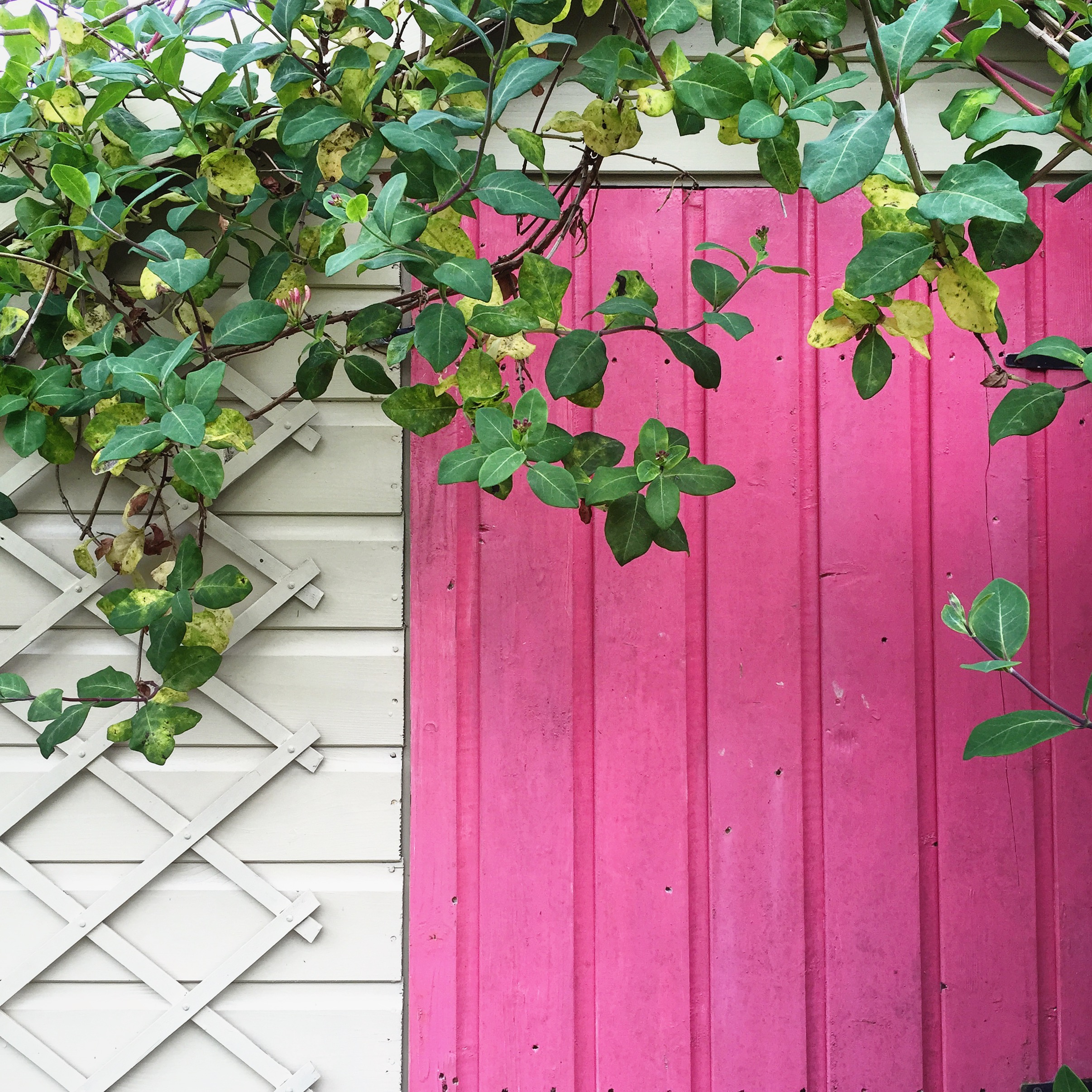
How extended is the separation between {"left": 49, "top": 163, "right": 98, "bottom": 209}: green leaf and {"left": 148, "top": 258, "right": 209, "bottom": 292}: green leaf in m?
0.13

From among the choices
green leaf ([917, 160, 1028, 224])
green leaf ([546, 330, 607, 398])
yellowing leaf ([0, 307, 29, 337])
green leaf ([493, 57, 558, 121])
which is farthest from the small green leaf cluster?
yellowing leaf ([0, 307, 29, 337])

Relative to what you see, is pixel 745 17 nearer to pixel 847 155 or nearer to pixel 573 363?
pixel 847 155

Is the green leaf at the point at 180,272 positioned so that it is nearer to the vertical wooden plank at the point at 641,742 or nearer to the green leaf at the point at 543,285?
the green leaf at the point at 543,285

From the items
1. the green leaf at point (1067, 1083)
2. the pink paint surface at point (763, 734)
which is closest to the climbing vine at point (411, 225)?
the pink paint surface at point (763, 734)

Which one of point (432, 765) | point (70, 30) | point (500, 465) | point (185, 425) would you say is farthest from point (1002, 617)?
point (70, 30)

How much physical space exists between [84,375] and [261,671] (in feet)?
1.55

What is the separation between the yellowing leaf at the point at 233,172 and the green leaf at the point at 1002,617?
1.02 m

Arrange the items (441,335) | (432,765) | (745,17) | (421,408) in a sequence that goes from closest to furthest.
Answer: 1. (745,17)
2. (441,335)
3. (421,408)
4. (432,765)

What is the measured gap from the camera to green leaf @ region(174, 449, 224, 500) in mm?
1017

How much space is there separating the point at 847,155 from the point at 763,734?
0.81 meters

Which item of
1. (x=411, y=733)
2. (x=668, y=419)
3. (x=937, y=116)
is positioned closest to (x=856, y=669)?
(x=668, y=419)

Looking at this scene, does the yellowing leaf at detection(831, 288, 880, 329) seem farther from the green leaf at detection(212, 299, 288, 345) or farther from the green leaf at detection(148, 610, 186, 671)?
the green leaf at detection(148, 610, 186, 671)

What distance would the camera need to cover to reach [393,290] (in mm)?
1281

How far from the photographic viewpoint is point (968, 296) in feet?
2.63
